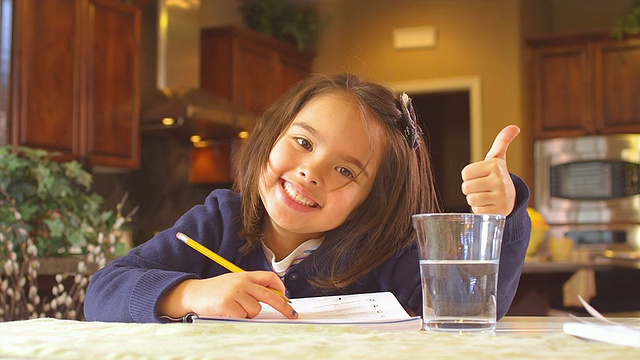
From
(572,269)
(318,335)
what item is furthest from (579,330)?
(572,269)

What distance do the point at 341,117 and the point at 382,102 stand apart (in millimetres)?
99

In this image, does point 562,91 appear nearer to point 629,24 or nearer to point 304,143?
point 629,24

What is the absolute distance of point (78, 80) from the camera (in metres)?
4.38

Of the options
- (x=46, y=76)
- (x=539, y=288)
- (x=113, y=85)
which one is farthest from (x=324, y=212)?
(x=113, y=85)

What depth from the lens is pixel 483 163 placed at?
100cm

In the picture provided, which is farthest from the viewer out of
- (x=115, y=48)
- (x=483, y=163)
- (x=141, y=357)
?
(x=115, y=48)

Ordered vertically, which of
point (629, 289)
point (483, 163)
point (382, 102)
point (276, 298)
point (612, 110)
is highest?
point (612, 110)

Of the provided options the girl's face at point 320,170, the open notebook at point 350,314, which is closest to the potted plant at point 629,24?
the girl's face at point 320,170

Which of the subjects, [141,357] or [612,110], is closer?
[141,357]

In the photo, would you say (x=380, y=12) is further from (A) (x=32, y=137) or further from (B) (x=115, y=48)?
(A) (x=32, y=137)

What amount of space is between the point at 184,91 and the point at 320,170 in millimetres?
3824

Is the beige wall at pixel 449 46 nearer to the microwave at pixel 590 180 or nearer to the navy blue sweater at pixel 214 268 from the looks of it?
the microwave at pixel 590 180

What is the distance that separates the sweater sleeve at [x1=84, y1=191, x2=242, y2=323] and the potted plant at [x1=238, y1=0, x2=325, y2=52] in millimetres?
4797

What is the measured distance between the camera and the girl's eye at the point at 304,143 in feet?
4.21
